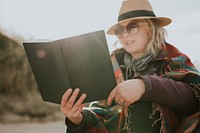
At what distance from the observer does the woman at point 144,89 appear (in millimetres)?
2203

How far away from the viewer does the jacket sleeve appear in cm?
215

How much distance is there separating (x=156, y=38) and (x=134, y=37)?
0.73 feet

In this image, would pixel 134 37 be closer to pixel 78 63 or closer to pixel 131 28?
pixel 131 28

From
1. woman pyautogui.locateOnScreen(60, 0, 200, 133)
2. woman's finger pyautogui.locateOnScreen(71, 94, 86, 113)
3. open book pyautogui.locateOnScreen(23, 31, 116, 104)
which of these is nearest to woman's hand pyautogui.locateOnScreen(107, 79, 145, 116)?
woman pyautogui.locateOnScreen(60, 0, 200, 133)

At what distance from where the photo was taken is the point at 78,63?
7.15 feet

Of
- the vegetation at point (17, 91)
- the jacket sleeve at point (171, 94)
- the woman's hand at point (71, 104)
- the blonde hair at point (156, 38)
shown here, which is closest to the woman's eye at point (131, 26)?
the blonde hair at point (156, 38)

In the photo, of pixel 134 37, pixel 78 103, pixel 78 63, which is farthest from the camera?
pixel 134 37

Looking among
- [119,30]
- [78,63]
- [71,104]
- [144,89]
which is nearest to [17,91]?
[119,30]

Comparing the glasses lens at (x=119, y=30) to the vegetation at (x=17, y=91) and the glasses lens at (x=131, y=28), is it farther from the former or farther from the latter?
the vegetation at (x=17, y=91)

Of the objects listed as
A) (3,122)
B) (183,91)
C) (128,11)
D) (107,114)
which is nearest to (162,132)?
(183,91)

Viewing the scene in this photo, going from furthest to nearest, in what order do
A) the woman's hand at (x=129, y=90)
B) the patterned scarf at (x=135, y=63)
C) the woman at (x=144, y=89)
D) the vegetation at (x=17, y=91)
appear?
1. the vegetation at (x=17, y=91)
2. the patterned scarf at (x=135, y=63)
3. the woman at (x=144, y=89)
4. the woman's hand at (x=129, y=90)

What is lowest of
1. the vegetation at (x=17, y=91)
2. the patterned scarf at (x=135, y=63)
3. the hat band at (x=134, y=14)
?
the vegetation at (x=17, y=91)

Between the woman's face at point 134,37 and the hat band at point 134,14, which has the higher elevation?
the hat band at point 134,14

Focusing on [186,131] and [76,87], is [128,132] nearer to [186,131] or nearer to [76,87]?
[186,131]
